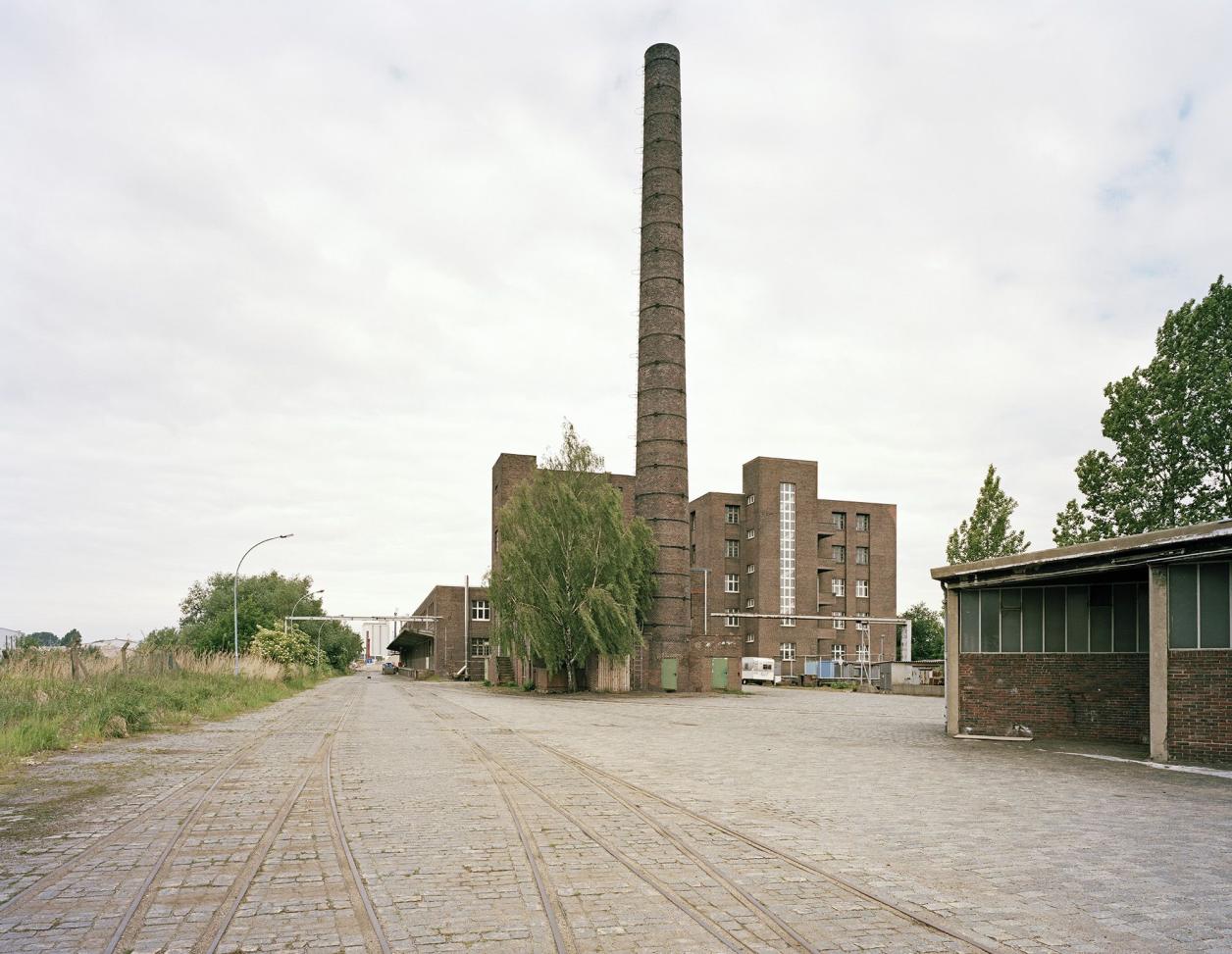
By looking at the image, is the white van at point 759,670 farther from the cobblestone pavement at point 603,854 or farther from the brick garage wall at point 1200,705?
the brick garage wall at point 1200,705

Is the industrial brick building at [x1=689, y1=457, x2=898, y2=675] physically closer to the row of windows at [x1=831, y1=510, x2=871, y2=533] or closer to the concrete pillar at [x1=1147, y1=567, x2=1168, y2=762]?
the row of windows at [x1=831, y1=510, x2=871, y2=533]

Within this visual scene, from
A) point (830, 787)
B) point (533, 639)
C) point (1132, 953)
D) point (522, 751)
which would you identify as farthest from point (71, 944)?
Result: point (533, 639)

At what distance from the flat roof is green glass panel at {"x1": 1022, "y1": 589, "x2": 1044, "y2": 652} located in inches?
43.9

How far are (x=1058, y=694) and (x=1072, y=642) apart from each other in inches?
46.4

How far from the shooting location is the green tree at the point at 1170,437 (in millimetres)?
33531

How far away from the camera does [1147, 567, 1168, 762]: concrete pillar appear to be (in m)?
16.7

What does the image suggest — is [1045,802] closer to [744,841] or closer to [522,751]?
[744,841]

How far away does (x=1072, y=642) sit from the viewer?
21031mm

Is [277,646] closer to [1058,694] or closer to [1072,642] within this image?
[1058,694]

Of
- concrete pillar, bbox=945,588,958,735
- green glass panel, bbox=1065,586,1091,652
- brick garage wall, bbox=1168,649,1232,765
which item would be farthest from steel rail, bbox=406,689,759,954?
green glass panel, bbox=1065,586,1091,652

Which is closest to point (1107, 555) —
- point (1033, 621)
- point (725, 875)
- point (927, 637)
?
point (1033, 621)

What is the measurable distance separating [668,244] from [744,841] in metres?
40.6

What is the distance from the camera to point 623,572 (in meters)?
43.0

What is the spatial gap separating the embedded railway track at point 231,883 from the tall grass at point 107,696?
5.20 meters
